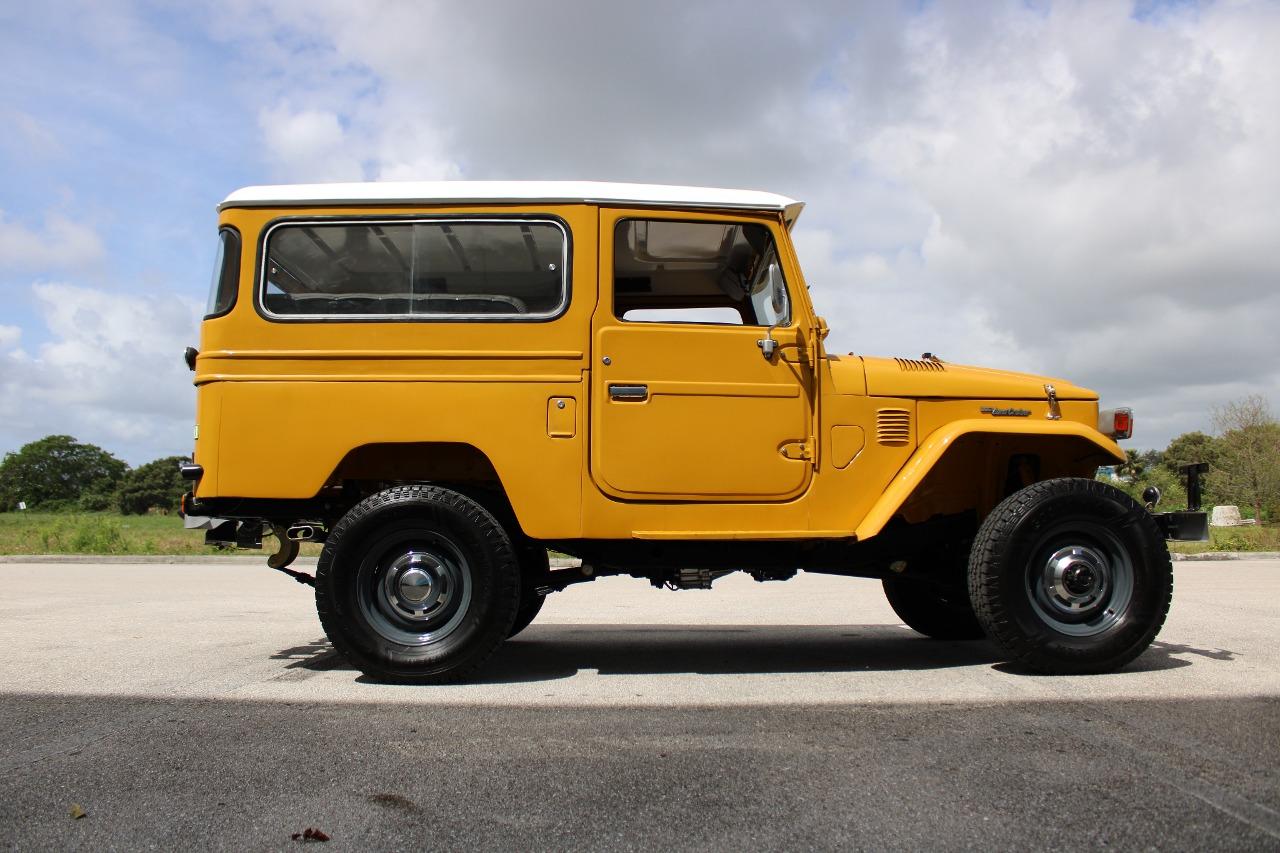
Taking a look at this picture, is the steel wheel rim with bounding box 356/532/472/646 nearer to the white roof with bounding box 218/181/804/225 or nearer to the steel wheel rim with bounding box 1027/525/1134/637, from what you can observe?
the white roof with bounding box 218/181/804/225

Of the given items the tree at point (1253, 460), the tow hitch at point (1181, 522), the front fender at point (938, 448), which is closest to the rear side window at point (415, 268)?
the front fender at point (938, 448)

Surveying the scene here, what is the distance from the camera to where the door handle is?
4.51 metres

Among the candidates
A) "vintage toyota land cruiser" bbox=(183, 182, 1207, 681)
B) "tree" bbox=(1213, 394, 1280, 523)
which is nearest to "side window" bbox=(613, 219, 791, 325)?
"vintage toyota land cruiser" bbox=(183, 182, 1207, 681)

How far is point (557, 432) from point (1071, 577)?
261 centimetres

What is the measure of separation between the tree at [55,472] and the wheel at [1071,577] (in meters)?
83.1

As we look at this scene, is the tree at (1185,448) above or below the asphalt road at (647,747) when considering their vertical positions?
above

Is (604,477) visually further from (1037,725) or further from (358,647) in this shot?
(1037,725)

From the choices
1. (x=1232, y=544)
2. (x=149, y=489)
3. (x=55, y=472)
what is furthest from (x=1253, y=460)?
(x=55, y=472)

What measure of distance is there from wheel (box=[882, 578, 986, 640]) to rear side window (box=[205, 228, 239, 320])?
411 cm

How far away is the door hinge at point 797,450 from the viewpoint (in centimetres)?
458

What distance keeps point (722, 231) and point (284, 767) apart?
3.37 metres

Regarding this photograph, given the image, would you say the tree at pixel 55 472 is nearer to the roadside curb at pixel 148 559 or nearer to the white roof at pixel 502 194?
Answer: the roadside curb at pixel 148 559

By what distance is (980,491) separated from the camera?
5043mm

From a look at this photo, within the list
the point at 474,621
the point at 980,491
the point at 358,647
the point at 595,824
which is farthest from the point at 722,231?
the point at 595,824
